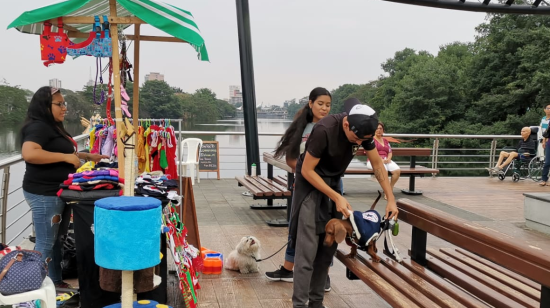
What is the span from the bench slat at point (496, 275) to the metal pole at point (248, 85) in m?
5.30

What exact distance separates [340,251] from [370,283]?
2.18ft

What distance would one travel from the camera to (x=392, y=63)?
6888cm

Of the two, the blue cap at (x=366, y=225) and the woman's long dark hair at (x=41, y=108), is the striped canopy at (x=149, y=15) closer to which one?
the woman's long dark hair at (x=41, y=108)

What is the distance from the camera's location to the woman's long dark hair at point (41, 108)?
3471mm

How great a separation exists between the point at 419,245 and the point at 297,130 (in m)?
1.30

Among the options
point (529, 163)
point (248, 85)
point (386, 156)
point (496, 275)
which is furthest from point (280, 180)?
point (529, 163)

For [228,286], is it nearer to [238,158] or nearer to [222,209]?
[222,209]

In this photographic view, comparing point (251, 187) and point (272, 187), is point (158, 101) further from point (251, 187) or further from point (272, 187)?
point (272, 187)

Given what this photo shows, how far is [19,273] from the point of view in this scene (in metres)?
2.75

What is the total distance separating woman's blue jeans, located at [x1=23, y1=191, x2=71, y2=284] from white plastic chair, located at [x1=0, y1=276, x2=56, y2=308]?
70 cm

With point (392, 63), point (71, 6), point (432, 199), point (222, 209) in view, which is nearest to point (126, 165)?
point (71, 6)

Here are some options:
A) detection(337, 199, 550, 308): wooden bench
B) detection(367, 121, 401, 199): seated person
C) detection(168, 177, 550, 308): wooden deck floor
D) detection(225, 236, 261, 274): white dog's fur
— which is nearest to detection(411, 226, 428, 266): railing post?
detection(337, 199, 550, 308): wooden bench

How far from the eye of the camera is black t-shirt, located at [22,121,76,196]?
3.45 m

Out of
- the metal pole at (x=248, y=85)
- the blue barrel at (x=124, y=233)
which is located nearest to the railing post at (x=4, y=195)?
the blue barrel at (x=124, y=233)
